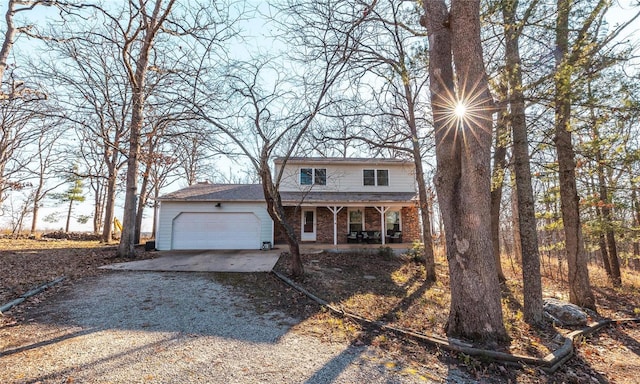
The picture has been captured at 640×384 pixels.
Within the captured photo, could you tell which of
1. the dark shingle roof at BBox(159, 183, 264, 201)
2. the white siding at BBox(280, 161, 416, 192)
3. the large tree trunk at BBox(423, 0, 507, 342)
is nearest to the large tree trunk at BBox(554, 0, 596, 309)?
the large tree trunk at BBox(423, 0, 507, 342)

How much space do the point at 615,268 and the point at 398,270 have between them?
869 centimetres

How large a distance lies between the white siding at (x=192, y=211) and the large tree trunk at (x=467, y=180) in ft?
34.8

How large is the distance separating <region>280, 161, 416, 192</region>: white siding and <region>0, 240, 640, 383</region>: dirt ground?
16.9 feet

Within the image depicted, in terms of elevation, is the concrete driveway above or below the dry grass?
above

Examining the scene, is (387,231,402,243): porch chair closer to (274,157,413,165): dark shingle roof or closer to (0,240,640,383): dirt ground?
(0,240,640,383): dirt ground

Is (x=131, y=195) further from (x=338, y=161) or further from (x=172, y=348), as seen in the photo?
(x=338, y=161)

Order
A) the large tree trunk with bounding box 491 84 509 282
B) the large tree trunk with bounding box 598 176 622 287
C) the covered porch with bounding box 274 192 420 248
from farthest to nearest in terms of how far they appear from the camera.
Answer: the covered porch with bounding box 274 192 420 248 < the large tree trunk with bounding box 598 176 622 287 < the large tree trunk with bounding box 491 84 509 282

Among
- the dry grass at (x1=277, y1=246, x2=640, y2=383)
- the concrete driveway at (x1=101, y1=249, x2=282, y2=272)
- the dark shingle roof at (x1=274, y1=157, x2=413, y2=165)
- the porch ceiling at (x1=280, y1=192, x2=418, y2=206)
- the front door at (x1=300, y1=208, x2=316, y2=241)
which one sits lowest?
the dry grass at (x1=277, y1=246, x2=640, y2=383)

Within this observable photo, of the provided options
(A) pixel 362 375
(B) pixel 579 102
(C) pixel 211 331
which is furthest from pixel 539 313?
(C) pixel 211 331

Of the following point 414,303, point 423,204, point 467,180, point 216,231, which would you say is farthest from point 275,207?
point 216,231

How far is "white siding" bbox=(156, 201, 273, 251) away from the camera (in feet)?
45.2

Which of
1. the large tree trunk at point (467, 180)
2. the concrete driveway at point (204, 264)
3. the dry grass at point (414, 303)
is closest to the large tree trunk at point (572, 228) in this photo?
the dry grass at point (414, 303)

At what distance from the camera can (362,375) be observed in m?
3.46

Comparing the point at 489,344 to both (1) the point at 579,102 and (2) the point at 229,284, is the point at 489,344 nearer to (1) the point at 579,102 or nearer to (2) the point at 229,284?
(1) the point at 579,102
